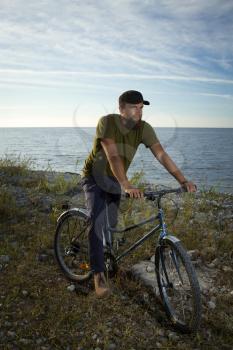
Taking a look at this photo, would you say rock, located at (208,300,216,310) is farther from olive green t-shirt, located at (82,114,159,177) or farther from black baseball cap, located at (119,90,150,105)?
black baseball cap, located at (119,90,150,105)

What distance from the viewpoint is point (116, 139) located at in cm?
517

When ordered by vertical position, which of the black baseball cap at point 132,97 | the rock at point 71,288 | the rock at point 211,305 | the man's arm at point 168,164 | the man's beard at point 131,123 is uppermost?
the black baseball cap at point 132,97

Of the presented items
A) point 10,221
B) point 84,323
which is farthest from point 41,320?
point 10,221

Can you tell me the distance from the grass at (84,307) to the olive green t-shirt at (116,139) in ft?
5.99

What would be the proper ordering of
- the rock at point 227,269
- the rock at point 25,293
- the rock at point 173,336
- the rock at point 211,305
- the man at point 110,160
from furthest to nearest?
the rock at point 227,269
the rock at point 25,293
the rock at point 211,305
the man at point 110,160
the rock at point 173,336

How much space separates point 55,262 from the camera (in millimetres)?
6574

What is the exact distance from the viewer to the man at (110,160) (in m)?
5.03

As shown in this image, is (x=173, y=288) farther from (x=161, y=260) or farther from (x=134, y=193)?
(x=134, y=193)

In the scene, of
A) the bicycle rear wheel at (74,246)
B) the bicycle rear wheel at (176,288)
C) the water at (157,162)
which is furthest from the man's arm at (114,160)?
the bicycle rear wheel at (74,246)

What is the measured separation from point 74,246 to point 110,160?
2.08m

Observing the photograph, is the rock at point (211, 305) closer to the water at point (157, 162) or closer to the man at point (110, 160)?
the man at point (110, 160)

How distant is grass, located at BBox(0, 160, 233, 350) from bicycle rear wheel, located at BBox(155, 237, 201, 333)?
0.56ft

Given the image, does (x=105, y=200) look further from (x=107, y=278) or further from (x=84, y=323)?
(x=84, y=323)

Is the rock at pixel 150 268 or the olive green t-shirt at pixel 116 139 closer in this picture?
the olive green t-shirt at pixel 116 139
